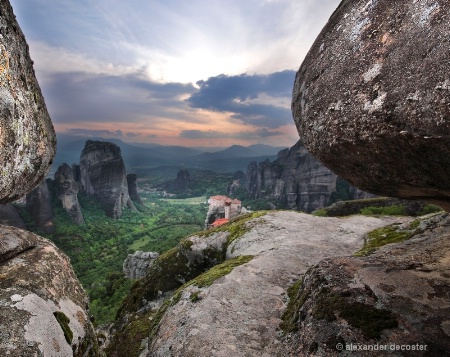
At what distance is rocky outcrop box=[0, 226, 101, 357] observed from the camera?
6.57m

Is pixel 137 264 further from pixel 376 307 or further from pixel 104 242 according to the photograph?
pixel 104 242

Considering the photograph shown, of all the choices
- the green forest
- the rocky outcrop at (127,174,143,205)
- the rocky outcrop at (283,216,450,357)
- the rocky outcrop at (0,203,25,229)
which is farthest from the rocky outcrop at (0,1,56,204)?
the rocky outcrop at (127,174,143,205)

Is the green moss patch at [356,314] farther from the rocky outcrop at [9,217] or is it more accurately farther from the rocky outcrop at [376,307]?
the rocky outcrop at [9,217]

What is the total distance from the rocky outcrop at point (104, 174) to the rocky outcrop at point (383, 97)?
144810 mm

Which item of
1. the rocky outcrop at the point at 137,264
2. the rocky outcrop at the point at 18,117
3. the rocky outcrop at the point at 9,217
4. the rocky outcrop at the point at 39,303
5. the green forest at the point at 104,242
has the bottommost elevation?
the green forest at the point at 104,242

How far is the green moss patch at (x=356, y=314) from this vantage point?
5.97 meters

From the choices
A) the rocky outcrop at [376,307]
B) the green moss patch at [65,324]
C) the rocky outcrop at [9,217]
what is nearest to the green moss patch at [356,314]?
the rocky outcrop at [376,307]

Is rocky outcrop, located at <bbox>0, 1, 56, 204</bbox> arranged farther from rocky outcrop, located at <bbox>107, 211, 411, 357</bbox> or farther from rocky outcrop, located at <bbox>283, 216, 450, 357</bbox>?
rocky outcrop, located at <bbox>283, 216, 450, 357</bbox>

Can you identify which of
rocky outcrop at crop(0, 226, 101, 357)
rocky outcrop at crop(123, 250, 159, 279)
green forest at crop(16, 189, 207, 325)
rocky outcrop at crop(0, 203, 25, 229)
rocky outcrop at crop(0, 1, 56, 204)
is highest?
rocky outcrop at crop(0, 1, 56, 204)

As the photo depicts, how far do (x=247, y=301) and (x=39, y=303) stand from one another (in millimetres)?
6196

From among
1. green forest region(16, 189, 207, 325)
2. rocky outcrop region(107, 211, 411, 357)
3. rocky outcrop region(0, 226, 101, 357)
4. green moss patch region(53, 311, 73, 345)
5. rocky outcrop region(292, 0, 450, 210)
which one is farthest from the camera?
green forest region(16, 189, 207, 325)

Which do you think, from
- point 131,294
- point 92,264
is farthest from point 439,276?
point 92,264

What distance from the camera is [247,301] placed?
32.0ft

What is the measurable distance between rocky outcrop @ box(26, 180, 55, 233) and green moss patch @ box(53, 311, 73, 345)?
10485cm
